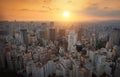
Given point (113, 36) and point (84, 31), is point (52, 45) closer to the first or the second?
point (84, 31)

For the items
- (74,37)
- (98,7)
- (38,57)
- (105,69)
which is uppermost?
(98,7)

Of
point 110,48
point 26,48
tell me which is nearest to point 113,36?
point 110,48

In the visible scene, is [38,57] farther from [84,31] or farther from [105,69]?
[105,69]

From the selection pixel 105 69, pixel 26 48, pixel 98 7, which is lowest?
pixel 105 69

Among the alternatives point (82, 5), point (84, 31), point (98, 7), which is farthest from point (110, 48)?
point (82, 5)

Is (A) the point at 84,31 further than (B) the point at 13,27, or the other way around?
(B) the point at 13,27

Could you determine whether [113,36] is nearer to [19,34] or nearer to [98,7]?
[98,7]

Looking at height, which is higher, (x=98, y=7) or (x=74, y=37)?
(x=98, y=7)

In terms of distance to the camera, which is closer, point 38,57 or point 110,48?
point 110,48

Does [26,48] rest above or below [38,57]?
above
